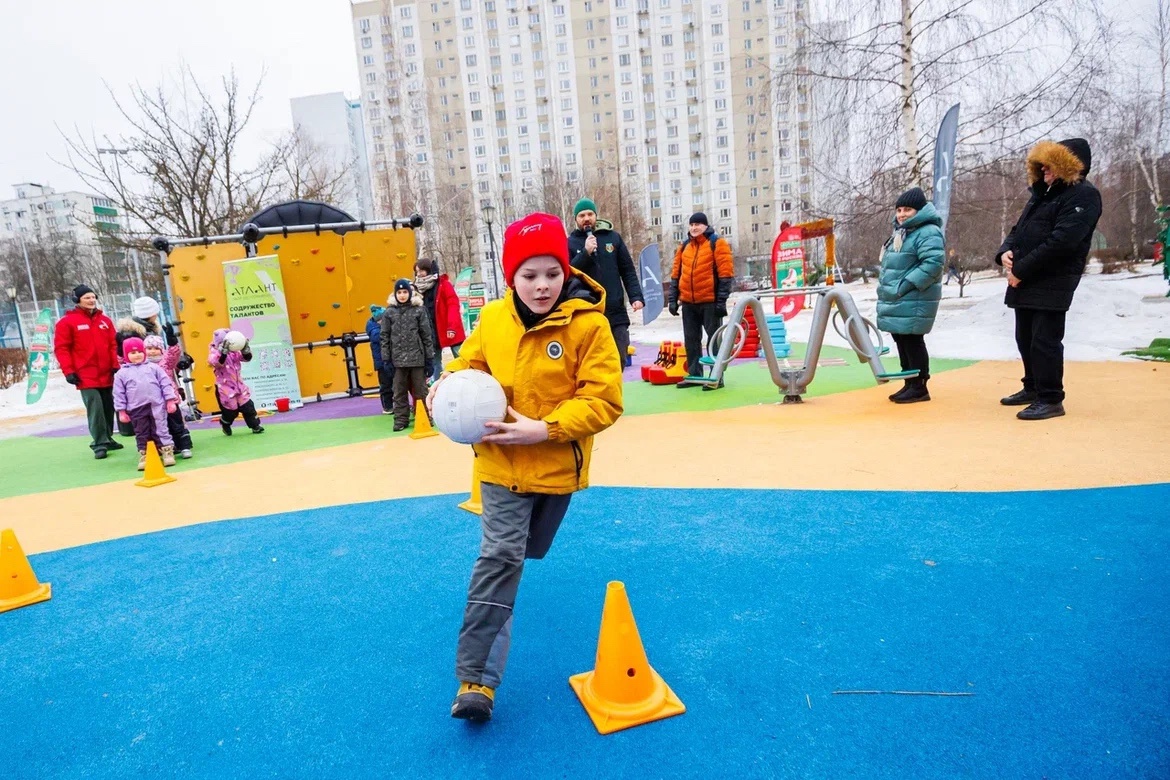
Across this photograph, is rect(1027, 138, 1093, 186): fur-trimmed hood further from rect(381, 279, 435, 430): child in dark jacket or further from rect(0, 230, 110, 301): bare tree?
rect(0, 230, 110, 301): bare tree

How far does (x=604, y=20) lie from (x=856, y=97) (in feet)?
252

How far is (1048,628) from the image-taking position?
9.01 ft

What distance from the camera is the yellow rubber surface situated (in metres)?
4.93

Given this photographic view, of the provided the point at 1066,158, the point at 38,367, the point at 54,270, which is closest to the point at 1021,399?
the point at 1066,158

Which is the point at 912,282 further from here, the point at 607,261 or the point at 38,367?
the point at 38,367

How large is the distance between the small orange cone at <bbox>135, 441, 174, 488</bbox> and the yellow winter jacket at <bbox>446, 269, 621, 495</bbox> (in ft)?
18.2

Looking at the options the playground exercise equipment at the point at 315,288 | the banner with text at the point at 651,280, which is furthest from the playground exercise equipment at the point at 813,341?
the banner with text at the point at 651,280

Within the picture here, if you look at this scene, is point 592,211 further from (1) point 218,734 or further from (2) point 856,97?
(2) point 856,97

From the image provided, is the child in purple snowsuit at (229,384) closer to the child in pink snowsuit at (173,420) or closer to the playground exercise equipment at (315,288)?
the child in pink snowsuit at (173,420)

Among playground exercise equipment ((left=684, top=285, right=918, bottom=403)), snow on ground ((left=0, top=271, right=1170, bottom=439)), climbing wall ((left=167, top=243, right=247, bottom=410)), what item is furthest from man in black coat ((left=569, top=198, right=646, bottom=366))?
climbing wall ((left=167, top=243, right=247, bottom=410))

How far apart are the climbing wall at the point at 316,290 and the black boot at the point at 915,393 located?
8.58 m

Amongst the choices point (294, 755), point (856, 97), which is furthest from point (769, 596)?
point (856, 97)

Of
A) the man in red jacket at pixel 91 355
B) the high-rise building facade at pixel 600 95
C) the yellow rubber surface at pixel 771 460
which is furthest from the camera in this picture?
the high-rise building facade at pixel 600 95

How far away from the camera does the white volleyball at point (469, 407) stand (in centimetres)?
235
